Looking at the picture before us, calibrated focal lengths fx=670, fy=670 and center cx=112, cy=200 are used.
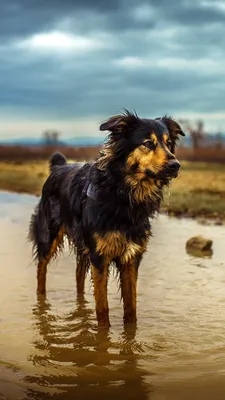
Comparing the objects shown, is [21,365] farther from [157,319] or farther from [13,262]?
[13,262]

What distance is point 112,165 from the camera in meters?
6.70

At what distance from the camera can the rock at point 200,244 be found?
11609 millimetres

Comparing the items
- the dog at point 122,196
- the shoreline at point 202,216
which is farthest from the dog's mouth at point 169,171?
the shoreline at point 202,216

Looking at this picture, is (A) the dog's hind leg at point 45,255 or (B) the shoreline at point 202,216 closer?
(A) the dog's hind leg at point 45,255

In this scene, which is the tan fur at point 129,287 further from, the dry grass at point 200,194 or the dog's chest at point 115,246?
the dry grass at point 200,194

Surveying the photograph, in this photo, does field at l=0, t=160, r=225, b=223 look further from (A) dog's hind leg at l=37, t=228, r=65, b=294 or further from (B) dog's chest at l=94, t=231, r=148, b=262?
(A) dog's hind leg at l=37, t=228, r=65, b=294

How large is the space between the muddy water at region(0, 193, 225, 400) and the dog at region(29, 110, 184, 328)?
521 millimetres

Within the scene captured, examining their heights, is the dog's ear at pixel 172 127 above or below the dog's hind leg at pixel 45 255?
above

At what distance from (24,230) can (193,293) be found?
20.1 feet

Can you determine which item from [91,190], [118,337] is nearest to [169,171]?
[91,190]

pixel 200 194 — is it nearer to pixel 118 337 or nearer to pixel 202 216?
pixel 202 216

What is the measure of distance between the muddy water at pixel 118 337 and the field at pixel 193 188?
120cm

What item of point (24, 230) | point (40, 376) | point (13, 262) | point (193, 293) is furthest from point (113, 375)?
point (24, 230)

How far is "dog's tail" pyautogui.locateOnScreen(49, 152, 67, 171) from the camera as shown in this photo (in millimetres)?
9086
